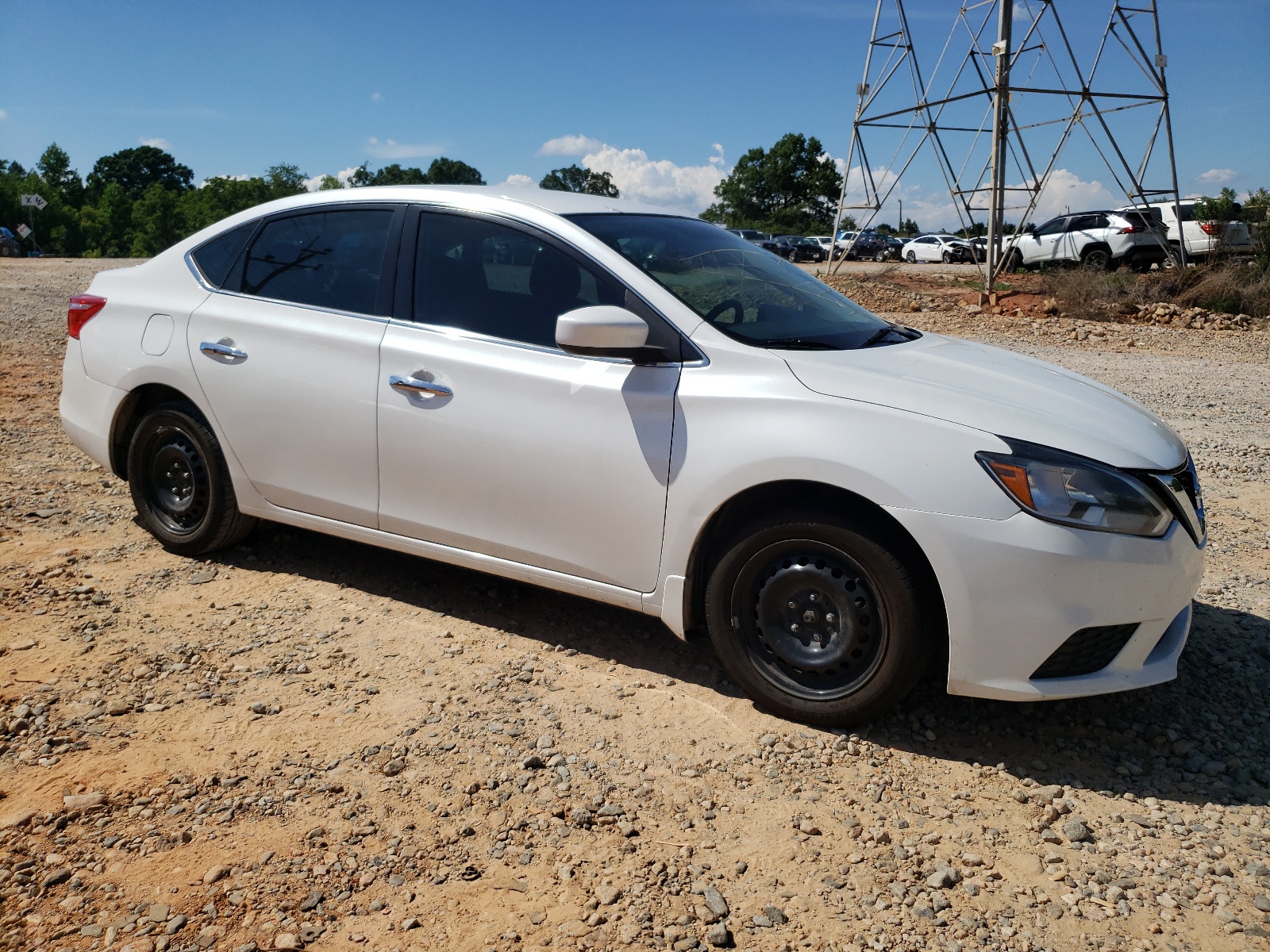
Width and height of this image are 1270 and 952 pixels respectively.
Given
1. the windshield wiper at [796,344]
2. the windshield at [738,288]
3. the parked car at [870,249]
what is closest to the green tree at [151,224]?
the parked car at [870,249]

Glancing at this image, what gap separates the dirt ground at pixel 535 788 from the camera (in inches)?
96.1

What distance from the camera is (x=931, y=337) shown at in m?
4.20

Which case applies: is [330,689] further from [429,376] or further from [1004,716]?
[1004,716]

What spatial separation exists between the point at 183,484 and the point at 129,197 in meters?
100

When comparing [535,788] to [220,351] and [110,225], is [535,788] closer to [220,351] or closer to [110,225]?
[220,351]

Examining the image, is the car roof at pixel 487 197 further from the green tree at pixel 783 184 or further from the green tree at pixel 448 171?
the green tree at pixel 448 171

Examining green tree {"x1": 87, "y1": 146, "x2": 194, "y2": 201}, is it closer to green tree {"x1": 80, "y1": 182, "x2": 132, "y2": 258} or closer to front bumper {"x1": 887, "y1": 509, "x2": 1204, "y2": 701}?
green tree {"x1": 80, "y1": 182, "x2": 132, "y2": 258}

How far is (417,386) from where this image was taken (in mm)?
3793

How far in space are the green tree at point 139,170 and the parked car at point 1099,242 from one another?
108676 mm

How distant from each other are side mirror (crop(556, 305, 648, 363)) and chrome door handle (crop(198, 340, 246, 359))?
1725 mm

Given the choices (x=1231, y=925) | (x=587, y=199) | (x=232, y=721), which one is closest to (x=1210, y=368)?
(x=587, y=199)

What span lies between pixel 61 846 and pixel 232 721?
720mm

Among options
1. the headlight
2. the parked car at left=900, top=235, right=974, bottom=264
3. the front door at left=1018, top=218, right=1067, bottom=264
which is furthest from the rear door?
the parked car at left=900, top=235, right=974, bottom=264

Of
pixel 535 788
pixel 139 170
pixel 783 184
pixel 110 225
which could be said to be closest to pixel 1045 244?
pixel 535 788
